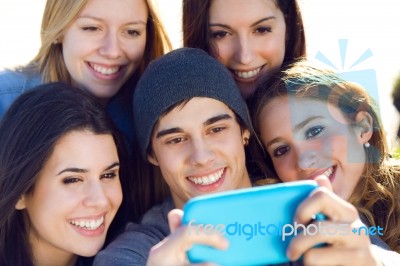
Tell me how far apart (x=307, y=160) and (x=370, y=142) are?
1.47 ft

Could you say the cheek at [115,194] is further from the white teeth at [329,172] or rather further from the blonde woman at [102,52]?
the white teeth at [329,172]

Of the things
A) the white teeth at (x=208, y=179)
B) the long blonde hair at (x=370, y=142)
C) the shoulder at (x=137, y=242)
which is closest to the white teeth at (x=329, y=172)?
the long blonde hair at (x=370, y=142)

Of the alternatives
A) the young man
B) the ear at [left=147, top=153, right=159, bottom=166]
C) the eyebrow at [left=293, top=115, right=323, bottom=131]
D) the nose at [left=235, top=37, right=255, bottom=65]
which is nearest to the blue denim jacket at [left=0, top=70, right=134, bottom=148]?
the ear at [left=147, top=153, right=159, bottom=166]

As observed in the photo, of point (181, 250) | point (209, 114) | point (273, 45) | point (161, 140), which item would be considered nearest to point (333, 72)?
point (273, 45)

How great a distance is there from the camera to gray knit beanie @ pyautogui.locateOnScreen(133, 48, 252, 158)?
300 cm

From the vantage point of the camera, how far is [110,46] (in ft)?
12.0

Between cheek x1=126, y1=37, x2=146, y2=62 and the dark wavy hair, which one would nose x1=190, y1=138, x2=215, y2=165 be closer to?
the dark wavy hair

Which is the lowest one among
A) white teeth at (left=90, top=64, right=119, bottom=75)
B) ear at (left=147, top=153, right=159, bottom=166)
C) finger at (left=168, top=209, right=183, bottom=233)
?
ear at (left=147, top=153, right=159, bottom=166)

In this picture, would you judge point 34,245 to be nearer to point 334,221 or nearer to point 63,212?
point 63,212

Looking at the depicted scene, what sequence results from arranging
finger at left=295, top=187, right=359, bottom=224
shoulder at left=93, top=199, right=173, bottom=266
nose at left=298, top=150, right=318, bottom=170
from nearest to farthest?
1. finger at left=295, top=187, right=359, bottom=224
2. shoulder at left=93, top=199, right=173, bottom=266
3. nose at left=298, top=150, right=318, bottom=170

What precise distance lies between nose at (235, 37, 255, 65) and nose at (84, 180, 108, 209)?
4.03 ft

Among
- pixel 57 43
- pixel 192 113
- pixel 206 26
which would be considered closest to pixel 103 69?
pixel 57 43

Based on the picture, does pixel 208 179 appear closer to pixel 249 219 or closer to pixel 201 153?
pixel 201 153

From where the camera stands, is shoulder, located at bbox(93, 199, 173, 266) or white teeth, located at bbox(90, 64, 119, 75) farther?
white teeth, located at bbox(90, 64, 119, 75)
